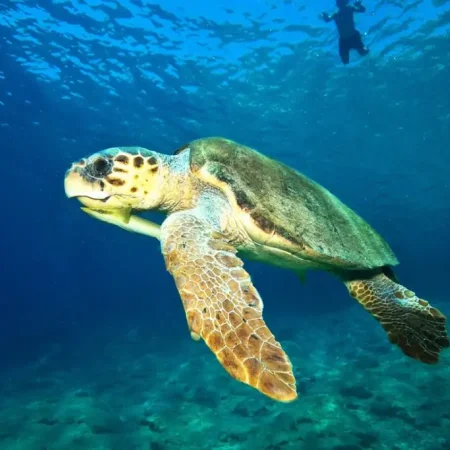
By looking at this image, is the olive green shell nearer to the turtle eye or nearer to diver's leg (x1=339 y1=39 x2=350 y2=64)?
the turtle eye

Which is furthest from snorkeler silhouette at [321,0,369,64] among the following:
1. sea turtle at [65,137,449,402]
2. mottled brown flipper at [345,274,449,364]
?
mottled brown flipper at [345,274,449,364]

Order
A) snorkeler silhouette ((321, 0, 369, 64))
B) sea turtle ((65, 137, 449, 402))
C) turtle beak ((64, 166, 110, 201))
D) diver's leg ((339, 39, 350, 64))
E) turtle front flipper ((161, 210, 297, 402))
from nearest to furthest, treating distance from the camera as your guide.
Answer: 1. turtle front flipper ((161, 210, 297, 402))
2. sea turtle ((65, 137, 449, 402))
3. turtle beak ((64, 166, 110, 201))
4. snorkeler silhouette ((321, 0, 369, 64))
5. diver's leg ((339, 39, 350, 64))

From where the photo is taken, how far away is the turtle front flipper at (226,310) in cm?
173

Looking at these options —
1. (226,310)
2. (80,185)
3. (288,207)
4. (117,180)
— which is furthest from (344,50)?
(226,310)

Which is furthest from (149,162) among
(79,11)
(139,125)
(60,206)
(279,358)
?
(60,206)

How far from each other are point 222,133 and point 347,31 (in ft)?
38.7

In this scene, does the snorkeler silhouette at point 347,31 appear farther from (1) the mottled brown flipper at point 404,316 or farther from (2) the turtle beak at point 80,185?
(2) the turtle beak at point 80,185

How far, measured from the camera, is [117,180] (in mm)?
3072

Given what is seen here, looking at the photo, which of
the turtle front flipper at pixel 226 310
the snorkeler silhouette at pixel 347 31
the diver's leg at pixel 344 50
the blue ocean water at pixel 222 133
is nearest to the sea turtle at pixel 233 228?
the turtle front flipper at pixel 226 310

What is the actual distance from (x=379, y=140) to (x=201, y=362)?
18.7m

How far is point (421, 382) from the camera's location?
7.97 meters

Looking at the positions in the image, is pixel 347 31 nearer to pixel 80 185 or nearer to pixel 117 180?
pixel 117 180

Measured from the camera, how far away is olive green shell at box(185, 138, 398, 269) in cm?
288

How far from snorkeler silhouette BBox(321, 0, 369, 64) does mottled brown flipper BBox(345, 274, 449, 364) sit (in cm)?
917
